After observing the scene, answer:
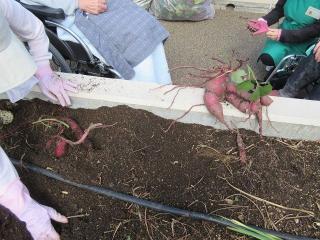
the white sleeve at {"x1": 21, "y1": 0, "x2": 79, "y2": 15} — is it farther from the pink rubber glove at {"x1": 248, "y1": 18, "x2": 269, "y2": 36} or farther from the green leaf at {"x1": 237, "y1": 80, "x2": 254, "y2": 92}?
the pink rubber glove at {"x1": 248, "y1": 18, "x2": 269, "y2": 36}

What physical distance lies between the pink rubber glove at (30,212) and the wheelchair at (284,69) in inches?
60.5

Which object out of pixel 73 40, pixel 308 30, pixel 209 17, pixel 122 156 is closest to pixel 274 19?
pixel 308 30

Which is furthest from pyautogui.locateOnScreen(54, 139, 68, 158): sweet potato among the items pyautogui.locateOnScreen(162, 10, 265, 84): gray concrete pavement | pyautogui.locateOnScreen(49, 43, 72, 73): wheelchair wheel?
pyautogui.locateOnScreen(162, 10, 265, 84): gray concrete pavement

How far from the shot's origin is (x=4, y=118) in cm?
150

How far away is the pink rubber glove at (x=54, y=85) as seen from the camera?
145 centimetres

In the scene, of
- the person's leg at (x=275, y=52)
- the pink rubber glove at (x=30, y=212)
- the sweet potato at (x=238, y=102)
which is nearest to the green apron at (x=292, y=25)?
the person's leg at (x=275, y=52)

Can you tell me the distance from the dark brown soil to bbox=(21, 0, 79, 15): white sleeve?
22.5 inches

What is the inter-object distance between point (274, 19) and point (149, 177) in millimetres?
1606

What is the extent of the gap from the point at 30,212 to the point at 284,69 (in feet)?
5.75

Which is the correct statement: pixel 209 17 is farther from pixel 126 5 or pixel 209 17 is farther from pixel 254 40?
pixel 126 5

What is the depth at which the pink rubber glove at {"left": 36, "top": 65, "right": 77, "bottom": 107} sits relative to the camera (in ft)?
4.74

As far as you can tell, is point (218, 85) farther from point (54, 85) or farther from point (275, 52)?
point (275, 52)

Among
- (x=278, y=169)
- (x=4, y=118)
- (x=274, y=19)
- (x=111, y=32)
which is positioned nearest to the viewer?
(x=278, y=169)

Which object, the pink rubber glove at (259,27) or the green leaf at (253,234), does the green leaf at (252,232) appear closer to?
the green leaf at (253,234)
